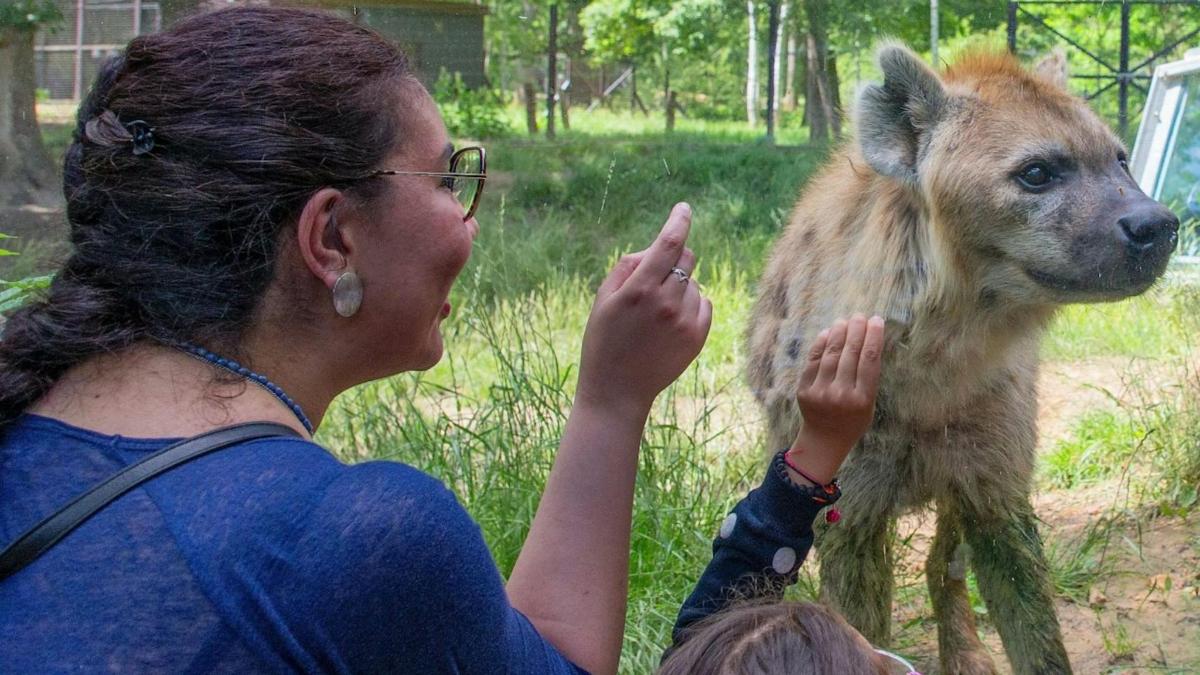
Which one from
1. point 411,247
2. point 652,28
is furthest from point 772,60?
point 411,247

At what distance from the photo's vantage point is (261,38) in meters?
1.39

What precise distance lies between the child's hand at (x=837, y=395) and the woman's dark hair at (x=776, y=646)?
0.24 metres

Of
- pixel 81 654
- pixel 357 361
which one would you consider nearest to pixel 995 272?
pixel 357 361

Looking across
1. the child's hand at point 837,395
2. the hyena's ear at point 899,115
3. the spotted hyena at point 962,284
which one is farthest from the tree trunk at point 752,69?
the child's hand at point 837,395

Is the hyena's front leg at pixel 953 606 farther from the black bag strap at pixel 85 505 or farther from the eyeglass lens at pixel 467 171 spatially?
the black bag strap at pixel 85 505

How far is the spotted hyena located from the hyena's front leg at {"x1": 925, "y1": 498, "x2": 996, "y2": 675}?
0.03m

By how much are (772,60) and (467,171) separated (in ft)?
6.29

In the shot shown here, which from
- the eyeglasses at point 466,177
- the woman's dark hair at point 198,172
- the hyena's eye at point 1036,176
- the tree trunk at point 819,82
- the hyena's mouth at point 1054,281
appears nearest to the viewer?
the woman's dark hair at point 198,172

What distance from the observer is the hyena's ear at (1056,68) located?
2.81m

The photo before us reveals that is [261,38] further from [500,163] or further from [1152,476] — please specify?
[500,163]

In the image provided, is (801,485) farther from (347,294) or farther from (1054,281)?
(1054,281)

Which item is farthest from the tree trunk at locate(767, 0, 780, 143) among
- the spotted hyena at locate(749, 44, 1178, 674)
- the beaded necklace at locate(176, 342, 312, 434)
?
the beaded necklace at locate(176, 342, 312, 434)

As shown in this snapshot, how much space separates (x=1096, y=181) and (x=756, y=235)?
1699mm

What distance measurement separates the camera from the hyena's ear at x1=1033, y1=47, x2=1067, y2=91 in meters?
2.81
